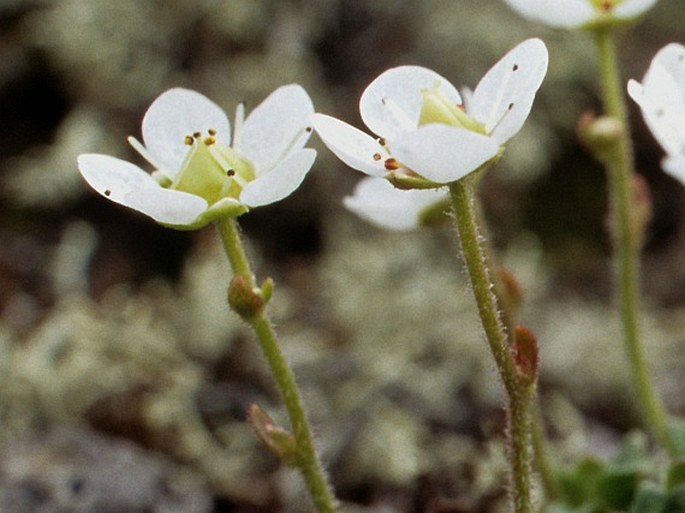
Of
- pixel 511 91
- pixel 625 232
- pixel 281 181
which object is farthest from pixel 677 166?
pixel 625 232

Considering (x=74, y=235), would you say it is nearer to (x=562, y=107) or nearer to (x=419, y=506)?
(x=419, y=506)

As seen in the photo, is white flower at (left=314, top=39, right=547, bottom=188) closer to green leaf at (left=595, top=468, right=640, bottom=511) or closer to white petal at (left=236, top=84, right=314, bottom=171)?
white petal at (left=236, top=84, right=314, bottom=171)

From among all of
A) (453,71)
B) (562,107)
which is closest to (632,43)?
(562,107)

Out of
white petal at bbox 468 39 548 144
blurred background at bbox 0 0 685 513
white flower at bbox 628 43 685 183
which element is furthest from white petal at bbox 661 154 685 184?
blurred background at bbox 0 0 685 513

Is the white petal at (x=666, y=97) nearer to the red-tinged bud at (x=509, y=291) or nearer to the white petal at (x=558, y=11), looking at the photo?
the white petal at (x=558, y=11)

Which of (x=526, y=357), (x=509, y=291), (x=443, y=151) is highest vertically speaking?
(x=443, y=151)

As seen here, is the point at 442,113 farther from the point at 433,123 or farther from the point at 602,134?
the point at 602,134
